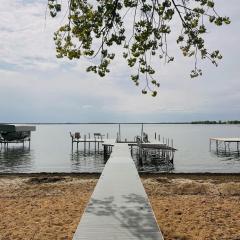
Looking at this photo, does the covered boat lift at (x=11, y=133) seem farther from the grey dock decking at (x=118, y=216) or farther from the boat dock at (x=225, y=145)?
the grey dock decking at (x=118, y=216)

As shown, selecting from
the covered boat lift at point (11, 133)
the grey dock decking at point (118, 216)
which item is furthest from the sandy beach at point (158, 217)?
the covered boat lift at point (11, 133)

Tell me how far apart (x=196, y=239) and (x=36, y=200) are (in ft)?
22.0

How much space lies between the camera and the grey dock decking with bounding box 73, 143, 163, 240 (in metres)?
7.85

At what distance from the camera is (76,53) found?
9.48 m

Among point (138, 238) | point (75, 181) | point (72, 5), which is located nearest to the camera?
point (138, 238)

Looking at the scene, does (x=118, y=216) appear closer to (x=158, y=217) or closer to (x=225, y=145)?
(x=158, y=217)

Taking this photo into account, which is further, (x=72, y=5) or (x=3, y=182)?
(x=3, y=182)

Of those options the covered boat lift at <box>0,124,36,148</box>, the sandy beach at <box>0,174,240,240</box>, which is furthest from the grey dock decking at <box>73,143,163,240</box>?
the covered boat lift at <box>0,124,36,148</box>

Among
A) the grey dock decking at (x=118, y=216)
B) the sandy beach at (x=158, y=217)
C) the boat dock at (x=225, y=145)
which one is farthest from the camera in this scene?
the boat dock at (x=225, y=145)

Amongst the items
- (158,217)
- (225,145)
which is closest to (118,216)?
(158,217)

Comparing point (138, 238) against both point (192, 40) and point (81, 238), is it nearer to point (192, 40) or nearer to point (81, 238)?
point (81, 238)

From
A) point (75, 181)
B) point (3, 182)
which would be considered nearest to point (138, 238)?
point (75, 181)

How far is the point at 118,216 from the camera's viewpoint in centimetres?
927

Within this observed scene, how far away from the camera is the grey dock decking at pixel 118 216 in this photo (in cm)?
785
